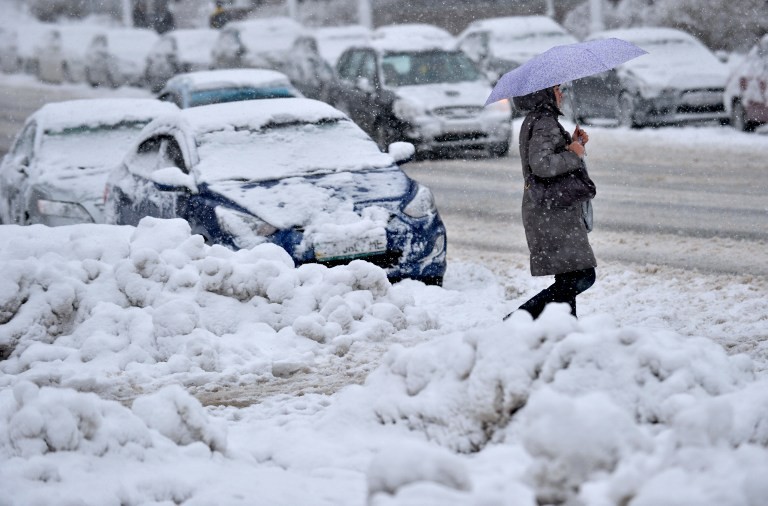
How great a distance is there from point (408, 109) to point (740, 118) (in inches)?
206

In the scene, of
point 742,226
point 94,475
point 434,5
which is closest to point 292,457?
point 94,475

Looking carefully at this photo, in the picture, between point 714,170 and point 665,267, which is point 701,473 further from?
point 714,170

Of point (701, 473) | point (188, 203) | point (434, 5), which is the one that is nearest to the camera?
point (701, 473)

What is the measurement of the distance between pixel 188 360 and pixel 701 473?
13.0ft

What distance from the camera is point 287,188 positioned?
894cm

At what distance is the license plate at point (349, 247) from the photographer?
27.7ft

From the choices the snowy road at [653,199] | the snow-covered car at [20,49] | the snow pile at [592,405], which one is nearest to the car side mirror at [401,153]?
the snowy road at [653,199]

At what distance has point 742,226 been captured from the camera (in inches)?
450

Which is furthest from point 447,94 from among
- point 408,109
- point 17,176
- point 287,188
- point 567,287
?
point 567,287

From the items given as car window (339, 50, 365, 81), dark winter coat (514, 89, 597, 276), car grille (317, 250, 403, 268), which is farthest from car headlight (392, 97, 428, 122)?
dark winter coat (514, 89, 597, 276)

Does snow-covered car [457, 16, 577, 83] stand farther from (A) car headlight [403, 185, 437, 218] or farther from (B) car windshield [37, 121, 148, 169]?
(A) car headlight [403, 185, 437, 218]

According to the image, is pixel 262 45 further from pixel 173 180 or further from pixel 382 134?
pixel 173 180

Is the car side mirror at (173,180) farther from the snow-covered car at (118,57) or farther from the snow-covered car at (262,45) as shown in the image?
the snow-covered car at (118,57)

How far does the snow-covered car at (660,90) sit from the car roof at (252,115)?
10400 mm
